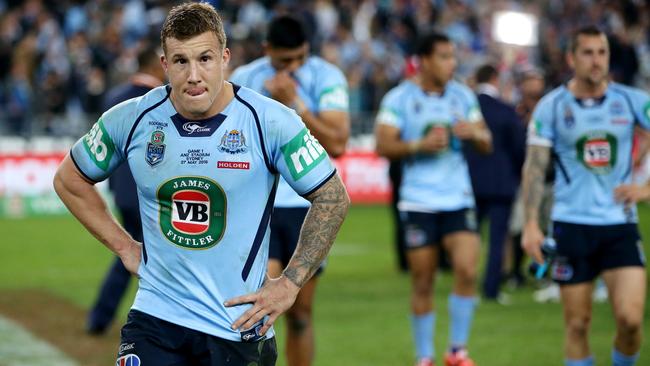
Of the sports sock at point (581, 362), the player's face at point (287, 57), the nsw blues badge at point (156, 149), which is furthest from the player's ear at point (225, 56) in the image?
the sports sock at point (581, 362)

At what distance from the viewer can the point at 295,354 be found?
8.20 m

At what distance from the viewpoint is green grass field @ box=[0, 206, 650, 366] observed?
10.5 m

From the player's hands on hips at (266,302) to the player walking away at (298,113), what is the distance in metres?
3.06

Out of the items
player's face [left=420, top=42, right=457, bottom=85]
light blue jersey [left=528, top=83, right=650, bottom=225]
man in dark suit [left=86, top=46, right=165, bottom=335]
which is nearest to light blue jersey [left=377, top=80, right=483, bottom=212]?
player's face [left=420, top=42, right=457, bottom=85]

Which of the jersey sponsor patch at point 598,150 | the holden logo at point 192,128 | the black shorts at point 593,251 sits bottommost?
the black shorts at point 593,251

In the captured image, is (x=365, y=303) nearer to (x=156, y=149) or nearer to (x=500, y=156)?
(x=500, y=156)

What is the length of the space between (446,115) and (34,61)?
56.5 ft

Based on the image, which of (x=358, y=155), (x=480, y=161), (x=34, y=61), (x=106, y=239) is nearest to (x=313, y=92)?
(x=106, y=239)

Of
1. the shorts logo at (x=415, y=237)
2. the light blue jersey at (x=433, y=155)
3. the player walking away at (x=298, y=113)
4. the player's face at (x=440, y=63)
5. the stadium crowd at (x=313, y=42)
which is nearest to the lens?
the player walking away at (x=298, y=113)

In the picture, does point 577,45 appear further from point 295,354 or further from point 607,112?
point 295,354

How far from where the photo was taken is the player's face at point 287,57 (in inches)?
328

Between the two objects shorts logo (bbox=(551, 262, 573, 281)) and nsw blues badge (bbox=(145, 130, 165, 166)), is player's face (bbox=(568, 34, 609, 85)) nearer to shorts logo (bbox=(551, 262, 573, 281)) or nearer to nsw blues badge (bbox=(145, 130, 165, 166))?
shorts logo (bbox=(551, 262, 573, 281))

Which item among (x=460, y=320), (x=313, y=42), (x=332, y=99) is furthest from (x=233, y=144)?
(x=313, y=42)

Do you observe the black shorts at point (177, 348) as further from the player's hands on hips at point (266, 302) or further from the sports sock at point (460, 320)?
the sports sock at point (460, 320)
